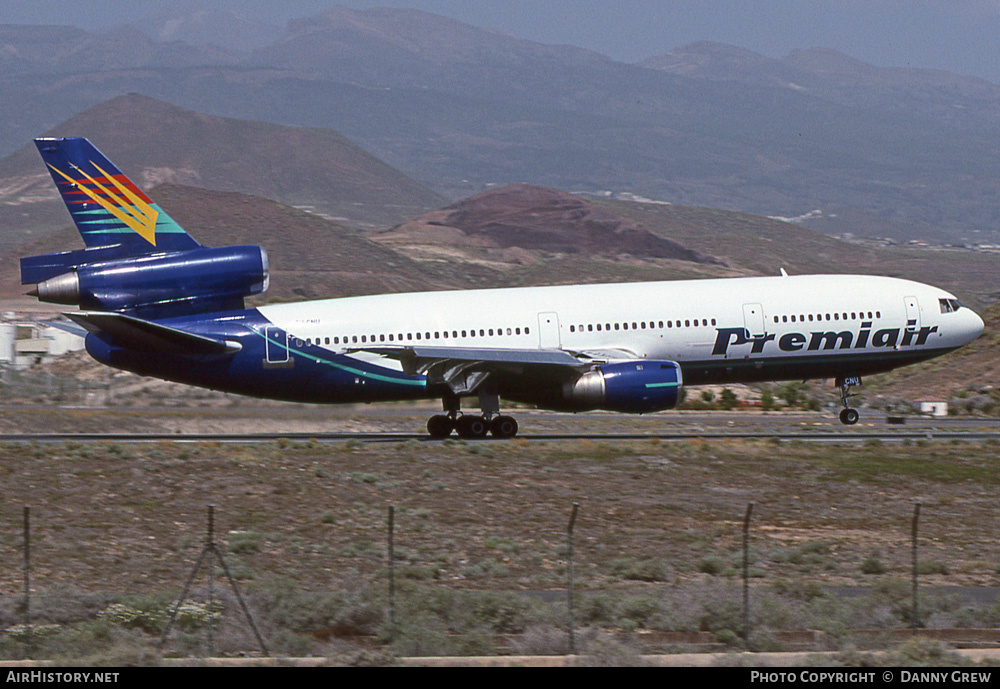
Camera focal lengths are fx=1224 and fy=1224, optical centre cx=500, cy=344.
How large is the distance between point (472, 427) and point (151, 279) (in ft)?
31.9

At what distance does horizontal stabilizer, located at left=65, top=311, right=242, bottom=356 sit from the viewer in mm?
30891

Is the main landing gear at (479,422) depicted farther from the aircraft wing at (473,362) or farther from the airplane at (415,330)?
the aircraft wing at (473,362)

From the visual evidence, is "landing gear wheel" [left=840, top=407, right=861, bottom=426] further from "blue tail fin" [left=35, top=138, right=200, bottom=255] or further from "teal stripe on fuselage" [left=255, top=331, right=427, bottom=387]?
"blue tail fin" [left=35, top=138, right=200, bottom=255]

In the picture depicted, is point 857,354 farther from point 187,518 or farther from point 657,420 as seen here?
point 187,518

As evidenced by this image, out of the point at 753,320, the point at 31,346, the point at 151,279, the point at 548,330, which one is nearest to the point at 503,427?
the point at 548,330

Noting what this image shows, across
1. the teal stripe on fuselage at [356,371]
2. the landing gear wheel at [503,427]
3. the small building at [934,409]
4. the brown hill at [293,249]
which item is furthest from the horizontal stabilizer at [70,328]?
the brown hill at [293,249]

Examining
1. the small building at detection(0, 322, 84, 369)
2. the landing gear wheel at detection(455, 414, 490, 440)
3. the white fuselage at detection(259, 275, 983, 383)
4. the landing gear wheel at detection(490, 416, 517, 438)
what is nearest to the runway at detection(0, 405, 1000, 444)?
the landing gear wheel at detection(490, 416, 517, 438)

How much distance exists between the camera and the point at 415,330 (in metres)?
33.8

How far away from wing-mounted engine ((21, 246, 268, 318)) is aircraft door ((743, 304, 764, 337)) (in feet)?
44.6

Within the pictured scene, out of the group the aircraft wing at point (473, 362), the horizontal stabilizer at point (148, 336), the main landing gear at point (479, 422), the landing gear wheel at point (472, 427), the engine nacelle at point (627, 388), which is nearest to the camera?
the horizontal stabilizer at point (148, 336)

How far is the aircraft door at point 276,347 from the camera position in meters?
33.5

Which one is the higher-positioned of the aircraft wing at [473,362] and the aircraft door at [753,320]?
the aircraft door at [753,320]

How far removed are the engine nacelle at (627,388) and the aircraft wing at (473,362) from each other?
1.73 ft

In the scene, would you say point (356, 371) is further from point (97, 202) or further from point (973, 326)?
point (973, 326)
